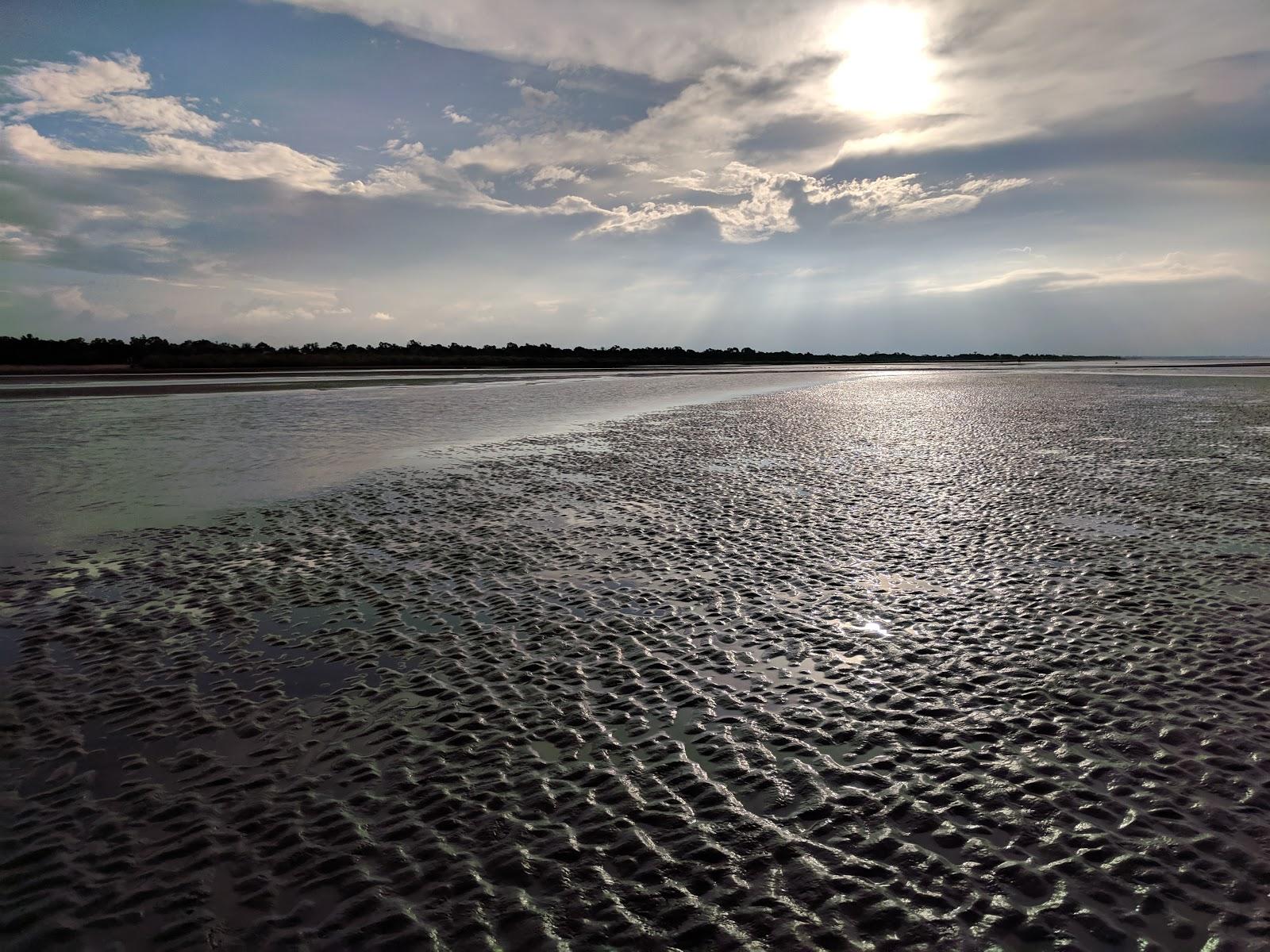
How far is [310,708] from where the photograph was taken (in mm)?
6246

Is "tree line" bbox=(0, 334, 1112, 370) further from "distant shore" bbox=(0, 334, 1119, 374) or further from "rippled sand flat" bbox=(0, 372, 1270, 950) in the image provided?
"rippled sand flat" bbox=(0, 372, 1270, 950)

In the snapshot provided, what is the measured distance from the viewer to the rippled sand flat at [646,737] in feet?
12.8

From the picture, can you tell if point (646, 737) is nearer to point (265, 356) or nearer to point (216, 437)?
point (216, 437)

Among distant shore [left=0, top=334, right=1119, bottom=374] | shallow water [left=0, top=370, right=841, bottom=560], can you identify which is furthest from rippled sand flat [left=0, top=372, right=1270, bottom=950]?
distant shore [left=0, top=334, right=1119, bottom=374]

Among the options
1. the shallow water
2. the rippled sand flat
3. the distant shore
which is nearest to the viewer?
the rippled sand flat

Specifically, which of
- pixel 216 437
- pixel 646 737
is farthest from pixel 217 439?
pixel 646 737

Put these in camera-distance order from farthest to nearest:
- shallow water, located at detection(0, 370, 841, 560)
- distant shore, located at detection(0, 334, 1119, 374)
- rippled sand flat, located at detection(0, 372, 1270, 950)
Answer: distant shore, located at detection(0, 334, 1119, 374) → shallow water, located at detection(0, 370, 841, 560) → rippled sand flat, located at detection(0, 372, 1270, 950)

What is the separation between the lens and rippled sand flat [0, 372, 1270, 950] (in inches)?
154

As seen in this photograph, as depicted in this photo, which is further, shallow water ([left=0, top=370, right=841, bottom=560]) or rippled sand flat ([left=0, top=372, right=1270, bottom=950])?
shallow water ([left=0, top=370, right=841, bottom=560])

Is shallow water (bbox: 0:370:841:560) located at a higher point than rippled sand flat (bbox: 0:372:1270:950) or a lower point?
higher

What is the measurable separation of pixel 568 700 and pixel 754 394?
155 feet

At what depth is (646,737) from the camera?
225 inches

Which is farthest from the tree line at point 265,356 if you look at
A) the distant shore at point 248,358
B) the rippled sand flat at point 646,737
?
the rippled sand flat at point 646,737

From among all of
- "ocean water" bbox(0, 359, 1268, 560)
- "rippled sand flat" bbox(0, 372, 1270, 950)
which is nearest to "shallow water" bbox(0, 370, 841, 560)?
"ocean water" bbox(0, 359, 1268, 560)
